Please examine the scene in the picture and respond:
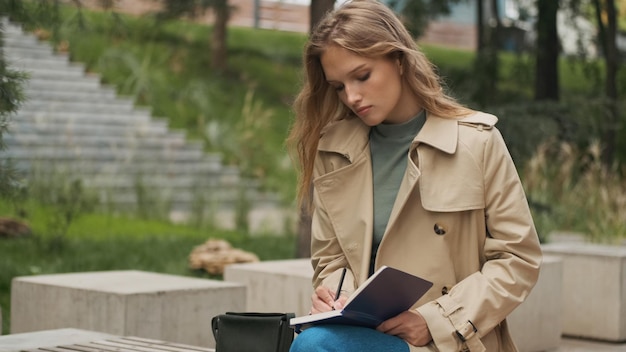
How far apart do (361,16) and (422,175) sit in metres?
0.50

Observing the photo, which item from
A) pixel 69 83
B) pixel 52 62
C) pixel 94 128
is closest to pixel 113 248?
pixel 94 128

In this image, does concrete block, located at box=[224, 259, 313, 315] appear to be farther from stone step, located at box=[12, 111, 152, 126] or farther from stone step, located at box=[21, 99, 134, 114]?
stone step, located at box=[21, 99, 134, 114]

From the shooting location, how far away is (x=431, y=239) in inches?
135

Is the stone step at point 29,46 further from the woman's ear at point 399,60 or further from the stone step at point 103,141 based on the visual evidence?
the woman's ear at point 399,60

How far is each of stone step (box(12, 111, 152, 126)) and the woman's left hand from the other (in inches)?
469

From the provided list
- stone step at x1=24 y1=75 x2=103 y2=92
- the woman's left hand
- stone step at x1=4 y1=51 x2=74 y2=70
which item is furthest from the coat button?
stone step at x1=4 y1=51 x2=74 y2=70

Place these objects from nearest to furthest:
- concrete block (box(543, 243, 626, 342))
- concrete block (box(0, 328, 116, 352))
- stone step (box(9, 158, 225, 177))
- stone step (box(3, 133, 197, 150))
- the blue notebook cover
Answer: the blue notebook cover < concrete block (box(0, 328, 116, 352)) < concrete block (box(543, 243, 626, 342)) < stone step (box(9, 158, 225, 177)) < stone step (box(3, 133, 197, 150))

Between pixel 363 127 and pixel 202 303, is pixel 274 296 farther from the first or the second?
pixel 363 127

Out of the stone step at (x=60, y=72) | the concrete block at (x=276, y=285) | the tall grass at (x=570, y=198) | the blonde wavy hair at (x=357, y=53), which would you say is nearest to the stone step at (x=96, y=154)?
the stone step at (x=60, y=72)

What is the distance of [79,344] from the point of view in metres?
4.79

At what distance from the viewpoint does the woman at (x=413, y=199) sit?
10.9ft

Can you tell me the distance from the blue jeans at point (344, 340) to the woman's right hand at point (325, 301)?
8.1 inches

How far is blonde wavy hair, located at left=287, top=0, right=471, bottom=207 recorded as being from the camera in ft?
11.3

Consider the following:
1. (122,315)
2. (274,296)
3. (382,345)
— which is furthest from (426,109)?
(274,296)
